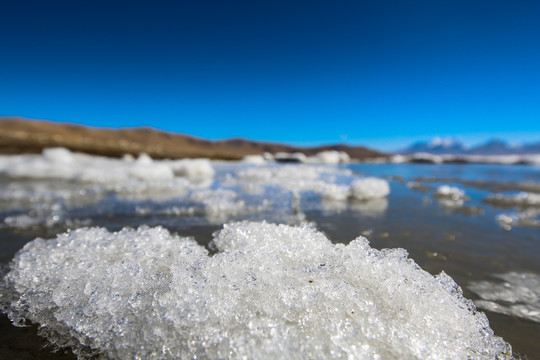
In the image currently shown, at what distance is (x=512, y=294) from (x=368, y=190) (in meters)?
2.96

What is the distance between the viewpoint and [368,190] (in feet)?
14.4

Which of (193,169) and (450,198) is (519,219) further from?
(193,169)

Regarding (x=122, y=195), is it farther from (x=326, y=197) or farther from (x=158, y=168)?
(x=326, y=197)

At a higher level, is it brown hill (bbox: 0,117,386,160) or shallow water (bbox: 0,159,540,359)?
brown hill (bbox: 0,117,386,160)

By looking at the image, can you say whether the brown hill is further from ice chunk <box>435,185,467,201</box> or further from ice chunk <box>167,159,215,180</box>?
ice chunk <box>435,185,467,201</box>

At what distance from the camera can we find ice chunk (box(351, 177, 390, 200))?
4359 millimetres

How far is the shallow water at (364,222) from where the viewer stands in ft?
4.83

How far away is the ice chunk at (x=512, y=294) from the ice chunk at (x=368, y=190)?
266 centimetres

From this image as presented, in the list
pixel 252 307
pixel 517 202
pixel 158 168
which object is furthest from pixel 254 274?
pixel 158 168

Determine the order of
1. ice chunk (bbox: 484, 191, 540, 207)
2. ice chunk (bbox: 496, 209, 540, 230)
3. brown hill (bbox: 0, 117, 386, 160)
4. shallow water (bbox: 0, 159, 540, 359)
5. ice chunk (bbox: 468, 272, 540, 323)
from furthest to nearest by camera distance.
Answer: brown hill (bbox: 0, 117, 386, 160) < ice chunk (bbox: 484, 191, 540, 207) < ice chunk (bbox: 496, 209, 540, 230) < shallow water (bbox: 0, 159, 540, 359) < ice chunk (bbox: 468, 272, 540, 323)

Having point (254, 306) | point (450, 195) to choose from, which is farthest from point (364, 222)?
point (450, 195)

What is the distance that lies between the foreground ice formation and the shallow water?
193mm

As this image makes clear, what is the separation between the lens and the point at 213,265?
124cm

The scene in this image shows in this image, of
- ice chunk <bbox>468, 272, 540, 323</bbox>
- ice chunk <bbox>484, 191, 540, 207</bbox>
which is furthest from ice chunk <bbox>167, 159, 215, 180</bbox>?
ice chunk <bbox>468, 272, 540, 323</bbox>
